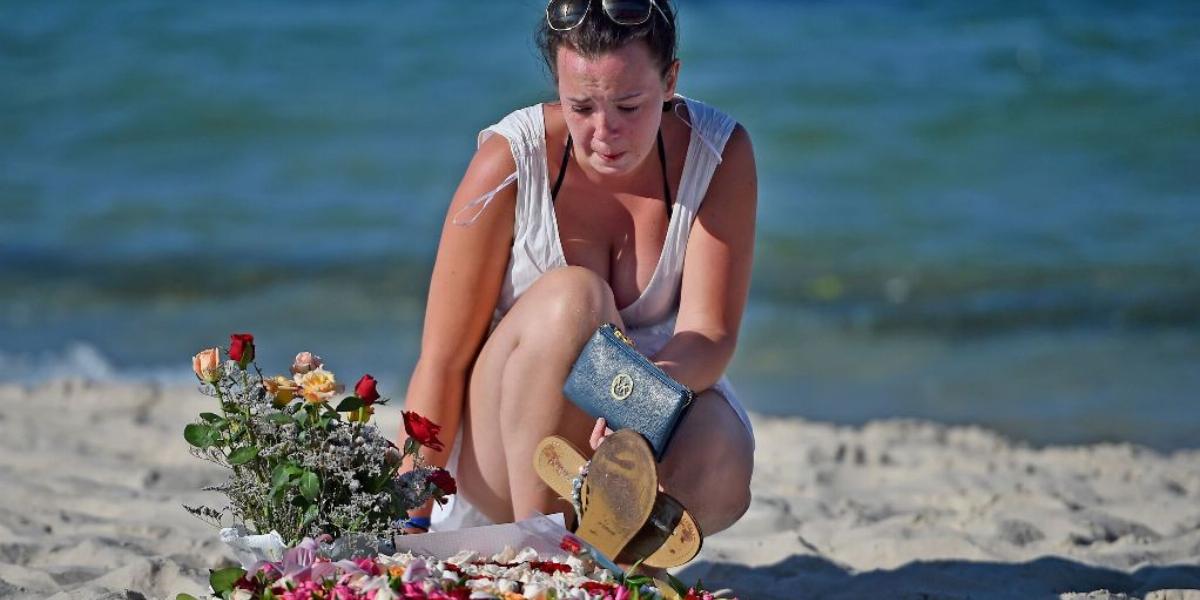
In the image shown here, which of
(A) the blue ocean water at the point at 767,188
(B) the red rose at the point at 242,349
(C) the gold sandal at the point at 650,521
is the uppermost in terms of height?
(A) the blue ocean water at the point at 767,188

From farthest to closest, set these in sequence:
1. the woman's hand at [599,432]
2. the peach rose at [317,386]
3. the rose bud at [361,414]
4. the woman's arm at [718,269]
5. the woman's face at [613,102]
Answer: the woman's arm at [718,269], the woman's face at [613,102], the woman's hand at [599,432], the rose bud at [361,414], the peach rose at [317,386]

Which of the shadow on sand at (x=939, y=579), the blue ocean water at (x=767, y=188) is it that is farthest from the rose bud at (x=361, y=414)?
the blue ocean water at (x=767, y=188)

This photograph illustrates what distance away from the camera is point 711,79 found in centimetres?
1095

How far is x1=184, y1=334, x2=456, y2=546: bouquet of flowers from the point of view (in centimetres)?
263

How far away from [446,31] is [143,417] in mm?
6915

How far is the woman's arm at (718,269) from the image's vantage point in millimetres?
3266

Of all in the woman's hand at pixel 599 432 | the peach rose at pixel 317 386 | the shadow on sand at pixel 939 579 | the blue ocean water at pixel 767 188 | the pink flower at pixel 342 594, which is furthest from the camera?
the blue ocean water at pixel 767 188

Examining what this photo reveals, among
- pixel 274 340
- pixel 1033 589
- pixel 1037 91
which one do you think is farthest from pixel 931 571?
pixel 1037 91

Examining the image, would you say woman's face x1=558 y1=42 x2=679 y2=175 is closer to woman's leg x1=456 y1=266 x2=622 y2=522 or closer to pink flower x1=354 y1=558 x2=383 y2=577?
woman's leg x1=456 y1=266 x2=622 y2=522

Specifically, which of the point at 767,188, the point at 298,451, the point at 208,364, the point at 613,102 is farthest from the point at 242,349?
the point at 767,188

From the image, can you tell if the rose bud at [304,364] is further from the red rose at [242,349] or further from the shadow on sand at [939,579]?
the shadow on sand at [939,579]

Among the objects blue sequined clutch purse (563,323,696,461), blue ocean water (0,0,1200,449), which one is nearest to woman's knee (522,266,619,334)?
blue sequined clutch purse (563,323,696,461)

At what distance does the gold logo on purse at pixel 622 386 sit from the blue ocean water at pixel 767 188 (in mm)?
3277

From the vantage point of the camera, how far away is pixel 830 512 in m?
4.51
